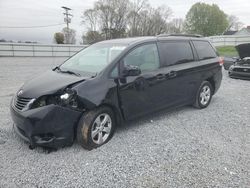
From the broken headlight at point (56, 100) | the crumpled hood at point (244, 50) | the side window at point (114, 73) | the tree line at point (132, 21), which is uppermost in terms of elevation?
the tree line at point (132, 21)

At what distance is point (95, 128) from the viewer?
3.32 m

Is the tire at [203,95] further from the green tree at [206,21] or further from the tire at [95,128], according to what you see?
the green tree at [206,21]

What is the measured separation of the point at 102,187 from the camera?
250 cm

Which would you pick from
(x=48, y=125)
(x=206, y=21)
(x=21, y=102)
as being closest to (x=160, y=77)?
(x=48, y=125)

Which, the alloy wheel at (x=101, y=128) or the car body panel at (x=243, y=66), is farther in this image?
the car body panel at (x=243, y=66)

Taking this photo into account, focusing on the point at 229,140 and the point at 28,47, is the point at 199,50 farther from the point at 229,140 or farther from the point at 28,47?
the point at 28,47

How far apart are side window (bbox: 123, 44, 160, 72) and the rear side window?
4.91 ft

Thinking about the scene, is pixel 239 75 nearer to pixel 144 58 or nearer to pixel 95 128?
pixel 144 58

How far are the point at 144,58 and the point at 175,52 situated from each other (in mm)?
905

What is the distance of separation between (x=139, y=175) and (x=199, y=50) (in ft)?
11.6

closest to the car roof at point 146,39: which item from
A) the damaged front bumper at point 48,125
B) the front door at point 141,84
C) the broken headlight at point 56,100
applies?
the front door at point 141,84

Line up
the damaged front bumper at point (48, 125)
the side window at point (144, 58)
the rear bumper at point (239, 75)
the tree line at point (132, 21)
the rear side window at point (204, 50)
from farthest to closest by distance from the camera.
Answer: the tree line at point (132, 21) → the rear bumper at point (239, 75) → the rear side window at point (204, 50) → the side window at point (144, 58) → the damaged front bumper at point (48, 125)

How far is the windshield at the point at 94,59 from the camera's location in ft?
11.9

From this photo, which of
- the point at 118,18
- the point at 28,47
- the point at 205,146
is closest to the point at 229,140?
the point at 205,146
